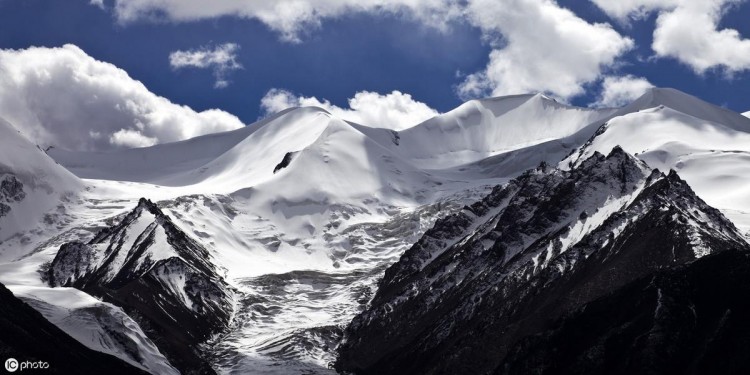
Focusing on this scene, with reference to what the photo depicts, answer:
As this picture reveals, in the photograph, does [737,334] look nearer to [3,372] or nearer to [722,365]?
[722,365]

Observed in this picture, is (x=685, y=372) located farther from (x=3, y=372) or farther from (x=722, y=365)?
(x=3, y=372)

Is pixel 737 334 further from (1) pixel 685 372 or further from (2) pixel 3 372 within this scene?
(2) pixel 3 372

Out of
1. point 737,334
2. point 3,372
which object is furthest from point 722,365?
point 3,372

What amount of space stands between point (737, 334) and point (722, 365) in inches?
279

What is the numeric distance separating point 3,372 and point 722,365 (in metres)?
119

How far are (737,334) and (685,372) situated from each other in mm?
10629

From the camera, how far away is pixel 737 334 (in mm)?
197500

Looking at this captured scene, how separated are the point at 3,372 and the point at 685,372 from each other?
114 meters

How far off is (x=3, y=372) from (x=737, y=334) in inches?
4828

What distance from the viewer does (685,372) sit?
653ft

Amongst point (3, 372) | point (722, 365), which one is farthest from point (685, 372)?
point (3, 372)
